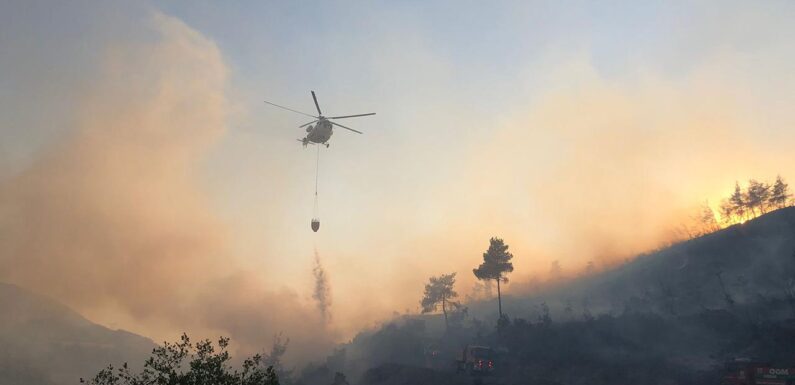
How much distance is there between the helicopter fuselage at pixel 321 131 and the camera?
64.2m

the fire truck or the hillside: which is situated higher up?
the hillside

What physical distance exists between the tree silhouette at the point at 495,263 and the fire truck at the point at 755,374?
57.8 metres

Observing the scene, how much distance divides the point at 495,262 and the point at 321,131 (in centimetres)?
6889

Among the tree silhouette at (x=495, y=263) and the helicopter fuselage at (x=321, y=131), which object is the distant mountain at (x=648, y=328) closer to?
the tree silhouette at (x=495, y=263)

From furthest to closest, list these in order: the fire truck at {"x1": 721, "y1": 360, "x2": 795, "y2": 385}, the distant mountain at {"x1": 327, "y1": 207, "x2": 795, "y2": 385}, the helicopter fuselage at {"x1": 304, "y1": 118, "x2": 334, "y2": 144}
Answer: the distant mountain at {"x1": 327, "y1": 207, "x2": 795, "y2": 385}
the helicopter fuselage at {"x1": 304, "y1": 118, "x2": 334, "y2": 144}
the fire truck at {"x1": 721, "y1": 360, "x2": 795, "y2": 385}

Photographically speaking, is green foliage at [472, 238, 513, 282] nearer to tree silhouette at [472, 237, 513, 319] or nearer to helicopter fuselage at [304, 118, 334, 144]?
tree silhouette at [472, 237, 513, 319]

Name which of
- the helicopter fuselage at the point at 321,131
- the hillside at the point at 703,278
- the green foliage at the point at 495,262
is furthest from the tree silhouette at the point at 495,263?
the helicopter fuselage at the point at 321,131

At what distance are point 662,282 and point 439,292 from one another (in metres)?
73.8

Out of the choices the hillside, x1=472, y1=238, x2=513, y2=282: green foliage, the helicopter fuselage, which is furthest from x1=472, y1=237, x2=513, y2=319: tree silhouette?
the helicopter fuselage

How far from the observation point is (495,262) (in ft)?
382

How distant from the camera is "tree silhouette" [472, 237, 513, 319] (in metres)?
116

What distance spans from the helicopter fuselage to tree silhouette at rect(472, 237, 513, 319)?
66765 mm

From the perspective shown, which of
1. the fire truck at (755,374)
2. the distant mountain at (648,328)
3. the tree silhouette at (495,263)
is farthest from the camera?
the tree silhouette at (495,263)

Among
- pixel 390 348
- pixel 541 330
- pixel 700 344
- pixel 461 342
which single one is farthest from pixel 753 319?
pixel 390 348
